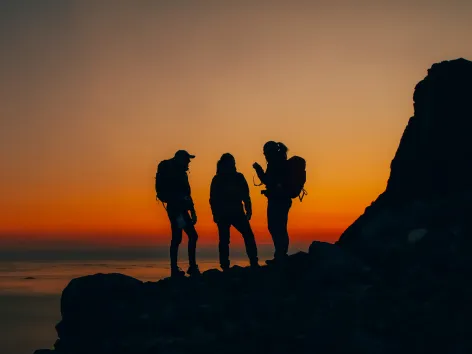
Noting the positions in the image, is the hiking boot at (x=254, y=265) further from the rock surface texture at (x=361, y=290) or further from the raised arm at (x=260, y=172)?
the raised arm at (x=260, y=172)

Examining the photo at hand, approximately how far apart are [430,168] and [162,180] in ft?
25.1

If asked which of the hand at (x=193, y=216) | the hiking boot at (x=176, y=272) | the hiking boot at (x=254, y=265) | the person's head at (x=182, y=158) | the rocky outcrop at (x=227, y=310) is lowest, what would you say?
the rocky outcrop at (x=227, y=310)

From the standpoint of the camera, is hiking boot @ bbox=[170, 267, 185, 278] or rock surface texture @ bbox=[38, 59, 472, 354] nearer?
rock surface texture @ bbox=[38, 59, 472, 354]

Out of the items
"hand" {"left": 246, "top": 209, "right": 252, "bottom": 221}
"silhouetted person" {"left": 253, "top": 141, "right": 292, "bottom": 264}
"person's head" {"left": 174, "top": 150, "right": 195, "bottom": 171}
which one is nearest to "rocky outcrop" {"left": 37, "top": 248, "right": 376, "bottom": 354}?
"silhouetted person" {"left": 253, "top": 141, "right": 292, "bottom": 264}

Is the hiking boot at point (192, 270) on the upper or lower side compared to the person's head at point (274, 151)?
lower

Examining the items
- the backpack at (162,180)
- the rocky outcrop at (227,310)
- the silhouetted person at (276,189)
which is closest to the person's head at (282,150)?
the silhouetted person at (276,189)

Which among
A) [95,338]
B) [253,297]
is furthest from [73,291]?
[253,297]

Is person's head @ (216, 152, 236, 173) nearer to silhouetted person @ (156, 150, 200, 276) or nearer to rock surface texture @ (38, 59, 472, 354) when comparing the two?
silhouetted person @ (156, 150, 200, 276)

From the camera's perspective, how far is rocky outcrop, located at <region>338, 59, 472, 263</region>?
68.1 ft

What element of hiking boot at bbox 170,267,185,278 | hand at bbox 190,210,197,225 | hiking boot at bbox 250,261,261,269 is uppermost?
hand at bbox 190,210,197,225

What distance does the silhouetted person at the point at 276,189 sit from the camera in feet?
62.5

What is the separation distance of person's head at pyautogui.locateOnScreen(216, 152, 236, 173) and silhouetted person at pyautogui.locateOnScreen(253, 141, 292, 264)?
2.71 ft

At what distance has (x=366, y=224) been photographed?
2162cm

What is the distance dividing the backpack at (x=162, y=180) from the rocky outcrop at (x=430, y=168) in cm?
528
